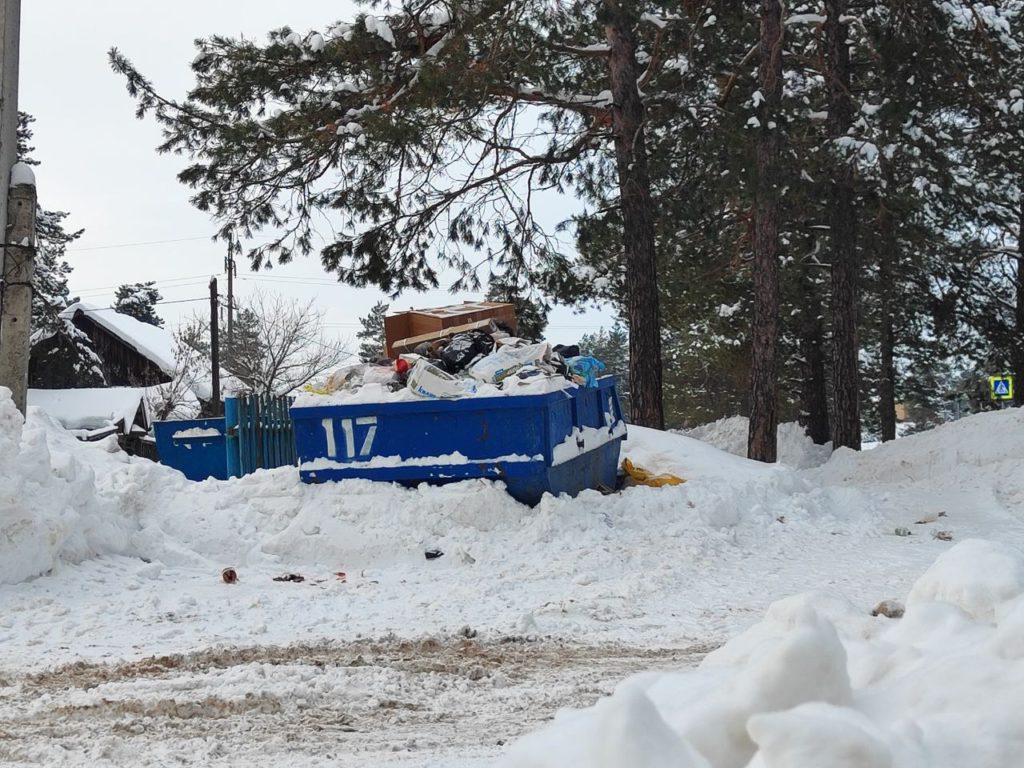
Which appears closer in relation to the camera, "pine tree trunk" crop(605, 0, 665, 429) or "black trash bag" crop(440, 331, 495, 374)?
"black trash bag" crop(440, 331, 495, 374)

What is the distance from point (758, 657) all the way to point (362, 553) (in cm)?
583

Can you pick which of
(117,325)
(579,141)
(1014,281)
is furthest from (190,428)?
(117,325)

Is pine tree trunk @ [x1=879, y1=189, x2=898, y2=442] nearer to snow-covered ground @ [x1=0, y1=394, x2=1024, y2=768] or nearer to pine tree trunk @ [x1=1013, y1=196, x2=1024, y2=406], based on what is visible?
pine tree trunk @ [x1=1013, y1=196, x2=1024, y2=406]

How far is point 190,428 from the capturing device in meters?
11.4

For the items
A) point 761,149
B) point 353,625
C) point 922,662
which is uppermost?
point 761,149

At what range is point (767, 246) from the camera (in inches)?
556

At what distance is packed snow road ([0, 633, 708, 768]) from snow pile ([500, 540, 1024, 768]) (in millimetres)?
1280

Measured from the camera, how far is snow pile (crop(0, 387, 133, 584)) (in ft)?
21.1

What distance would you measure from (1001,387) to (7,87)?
23.0 m

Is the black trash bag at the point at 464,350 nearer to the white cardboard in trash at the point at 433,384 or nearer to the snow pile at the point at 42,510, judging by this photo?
the white cardboard in trash at the point at 433,384

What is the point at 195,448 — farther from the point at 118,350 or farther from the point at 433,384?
the point at 118,350

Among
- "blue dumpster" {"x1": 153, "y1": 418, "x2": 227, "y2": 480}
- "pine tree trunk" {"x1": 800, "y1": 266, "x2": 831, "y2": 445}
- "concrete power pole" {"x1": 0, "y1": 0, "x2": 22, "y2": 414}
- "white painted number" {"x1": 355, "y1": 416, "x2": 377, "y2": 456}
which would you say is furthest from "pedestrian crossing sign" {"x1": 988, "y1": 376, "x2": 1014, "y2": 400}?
"concrete power pole" {"x1": 0, "y1": 0, "x2": 22, "y2": 414}

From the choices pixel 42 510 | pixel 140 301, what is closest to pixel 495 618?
pixel 42 510

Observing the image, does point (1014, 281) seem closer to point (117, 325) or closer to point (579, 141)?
point (579, 141)
